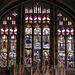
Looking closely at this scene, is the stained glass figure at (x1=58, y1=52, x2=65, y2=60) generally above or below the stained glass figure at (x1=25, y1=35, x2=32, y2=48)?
below

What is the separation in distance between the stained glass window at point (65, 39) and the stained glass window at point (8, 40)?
2.62 metres

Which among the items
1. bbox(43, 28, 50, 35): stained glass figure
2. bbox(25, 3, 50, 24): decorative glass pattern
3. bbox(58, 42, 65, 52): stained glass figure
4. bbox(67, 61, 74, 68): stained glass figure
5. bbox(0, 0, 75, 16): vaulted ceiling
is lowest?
bbox(67, 61, 74, 68): stained glass figure

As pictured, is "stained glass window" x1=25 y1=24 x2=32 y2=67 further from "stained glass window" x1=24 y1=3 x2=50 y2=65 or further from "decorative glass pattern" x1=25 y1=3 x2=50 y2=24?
"decorative glass pattern" x1=25 y1=3 x2=50 y2=24

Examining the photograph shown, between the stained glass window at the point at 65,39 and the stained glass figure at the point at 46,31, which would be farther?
the stained glass figure at the point at 46,31

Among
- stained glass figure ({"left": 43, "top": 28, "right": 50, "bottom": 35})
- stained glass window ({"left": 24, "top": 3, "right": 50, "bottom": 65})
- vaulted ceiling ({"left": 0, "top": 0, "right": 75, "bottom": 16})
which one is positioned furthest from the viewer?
stained glass figure ({"left": 43, "top": 28, "right": 50, "bottom": 35})

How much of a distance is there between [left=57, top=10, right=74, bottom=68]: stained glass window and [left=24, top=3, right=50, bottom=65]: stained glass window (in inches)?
Result: 27.3

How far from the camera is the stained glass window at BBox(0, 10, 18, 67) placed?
12.2 metres

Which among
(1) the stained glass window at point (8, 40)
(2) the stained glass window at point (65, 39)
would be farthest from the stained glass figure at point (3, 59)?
(2) the stained glass window at point (65, 39)

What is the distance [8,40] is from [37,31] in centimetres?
178

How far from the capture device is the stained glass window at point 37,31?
12266 mm

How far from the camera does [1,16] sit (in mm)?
12320

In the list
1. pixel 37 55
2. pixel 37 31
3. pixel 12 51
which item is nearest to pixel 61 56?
pixel 37 55

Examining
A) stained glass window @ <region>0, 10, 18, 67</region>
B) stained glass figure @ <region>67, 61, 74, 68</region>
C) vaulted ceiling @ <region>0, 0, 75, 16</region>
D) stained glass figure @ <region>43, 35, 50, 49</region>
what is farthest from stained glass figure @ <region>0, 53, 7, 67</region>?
stained glass figure @ <region>67, 61, 74, 68</region>

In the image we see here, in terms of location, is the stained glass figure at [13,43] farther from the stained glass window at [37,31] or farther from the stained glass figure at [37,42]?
the stained glass figure at [37,42]
